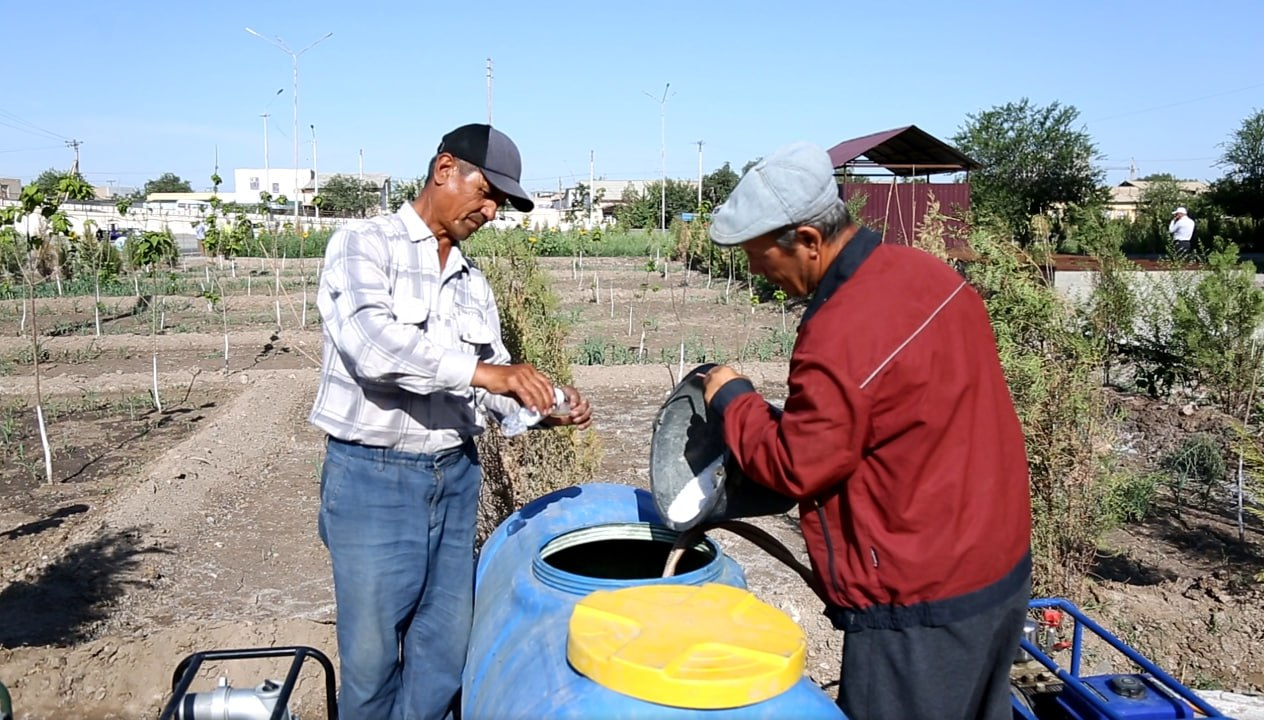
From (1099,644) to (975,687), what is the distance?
9.66 feet

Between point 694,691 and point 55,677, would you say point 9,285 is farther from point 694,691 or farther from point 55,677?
point 694,691

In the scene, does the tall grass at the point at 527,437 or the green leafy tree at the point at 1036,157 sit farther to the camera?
the green leafy tree at the point at 1036,157

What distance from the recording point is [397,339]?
2.40 m

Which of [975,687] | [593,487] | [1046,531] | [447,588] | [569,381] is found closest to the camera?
[975,687]

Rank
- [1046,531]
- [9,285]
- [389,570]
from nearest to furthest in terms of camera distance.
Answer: [389,570] → [1046,531] → [9,285]

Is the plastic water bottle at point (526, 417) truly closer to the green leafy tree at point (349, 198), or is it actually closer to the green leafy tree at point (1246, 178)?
the green leafy tree at point (1246, 178)

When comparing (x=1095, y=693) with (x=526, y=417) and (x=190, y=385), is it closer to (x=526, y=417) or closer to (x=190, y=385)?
(x=526, y=417)

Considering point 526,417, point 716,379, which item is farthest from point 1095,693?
point 526,417

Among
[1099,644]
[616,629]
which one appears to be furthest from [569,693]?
[1099,644]

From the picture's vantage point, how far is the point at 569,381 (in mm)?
5824

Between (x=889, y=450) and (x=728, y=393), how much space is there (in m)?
0.35

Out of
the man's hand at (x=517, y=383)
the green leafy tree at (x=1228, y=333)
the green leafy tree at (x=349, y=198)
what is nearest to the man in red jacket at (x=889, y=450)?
the man's hand at (x=517, y=383)

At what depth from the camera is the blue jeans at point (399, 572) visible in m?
2.58

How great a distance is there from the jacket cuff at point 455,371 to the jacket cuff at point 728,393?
64cm
